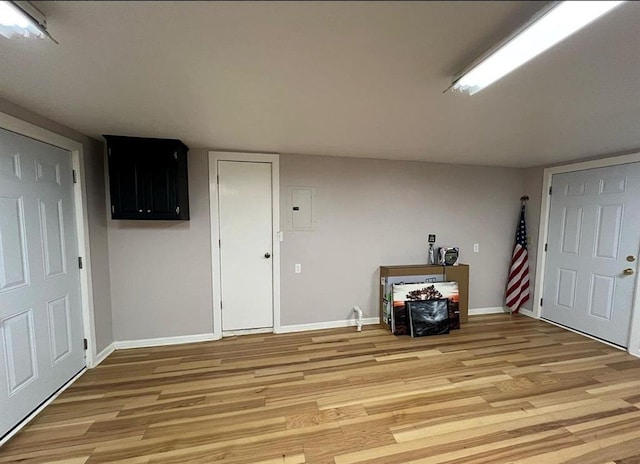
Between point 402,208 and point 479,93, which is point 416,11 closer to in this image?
point 479,93

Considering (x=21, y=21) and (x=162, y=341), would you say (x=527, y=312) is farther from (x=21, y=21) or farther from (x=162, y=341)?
(x=21, y=21)

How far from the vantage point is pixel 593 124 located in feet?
7.19

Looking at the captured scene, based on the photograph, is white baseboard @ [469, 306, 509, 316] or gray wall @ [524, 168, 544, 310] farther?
white baseboard @ [469, 306, 509, 316]

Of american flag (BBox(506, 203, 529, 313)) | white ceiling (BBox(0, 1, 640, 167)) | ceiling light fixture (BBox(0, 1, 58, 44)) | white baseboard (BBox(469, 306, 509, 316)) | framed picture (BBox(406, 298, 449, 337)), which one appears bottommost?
white baseboard (BBox(469, 306, 509, 316))

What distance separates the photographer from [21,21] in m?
1.00

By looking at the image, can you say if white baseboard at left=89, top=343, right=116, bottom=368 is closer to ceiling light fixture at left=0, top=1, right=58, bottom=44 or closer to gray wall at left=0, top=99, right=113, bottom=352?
gray wall at left=0, top=99, right=113, bottom=352

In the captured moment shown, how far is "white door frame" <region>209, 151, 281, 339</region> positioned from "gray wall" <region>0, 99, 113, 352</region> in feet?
3.55

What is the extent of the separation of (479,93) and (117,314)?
3979 mm

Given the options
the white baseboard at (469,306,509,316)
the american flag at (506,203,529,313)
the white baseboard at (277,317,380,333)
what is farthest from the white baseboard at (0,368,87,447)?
the american flag at (506,203,529,313)

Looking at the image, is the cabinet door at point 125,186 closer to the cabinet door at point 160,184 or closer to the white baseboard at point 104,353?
the cabinet door at point 160,184

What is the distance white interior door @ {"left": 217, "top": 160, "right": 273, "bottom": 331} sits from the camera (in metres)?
3.18

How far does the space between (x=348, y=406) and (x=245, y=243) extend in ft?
6.78

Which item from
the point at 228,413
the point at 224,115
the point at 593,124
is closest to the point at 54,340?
the point at 228,413

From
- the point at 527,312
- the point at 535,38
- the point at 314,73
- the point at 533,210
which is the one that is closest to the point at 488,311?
the point at 527,312
